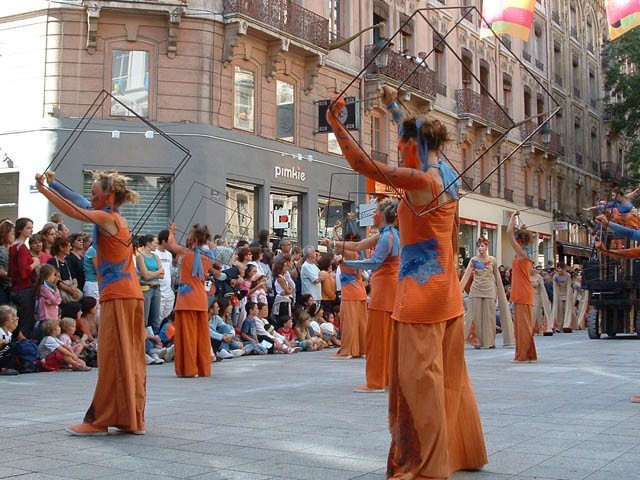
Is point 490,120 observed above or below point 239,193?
above

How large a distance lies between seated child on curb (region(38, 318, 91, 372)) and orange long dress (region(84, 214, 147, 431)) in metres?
5.65

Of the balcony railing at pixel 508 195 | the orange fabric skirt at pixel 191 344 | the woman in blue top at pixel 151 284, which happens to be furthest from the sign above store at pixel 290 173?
the balcony railing at pixel 508 195

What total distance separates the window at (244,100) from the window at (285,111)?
50.1 inches

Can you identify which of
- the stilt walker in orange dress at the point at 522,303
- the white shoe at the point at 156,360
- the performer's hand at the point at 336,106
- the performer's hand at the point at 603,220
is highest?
the performer's hand at the point at 336,106

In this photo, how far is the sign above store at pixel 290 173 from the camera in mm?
25906

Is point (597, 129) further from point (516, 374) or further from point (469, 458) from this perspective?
point (469, 458)

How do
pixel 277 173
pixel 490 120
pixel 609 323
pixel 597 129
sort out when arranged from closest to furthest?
pixel 609 323 → pixel 277 173 → pixel 490 120 → pixel 597 129

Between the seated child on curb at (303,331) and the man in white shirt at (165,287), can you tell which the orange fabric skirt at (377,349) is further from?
the seated child on curb at (303,331)

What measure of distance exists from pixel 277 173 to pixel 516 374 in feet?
51.3

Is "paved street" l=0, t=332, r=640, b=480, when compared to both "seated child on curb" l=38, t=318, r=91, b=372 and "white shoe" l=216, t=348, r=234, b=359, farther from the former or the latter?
"white shoe" l=216, t=348, r=234, b=359

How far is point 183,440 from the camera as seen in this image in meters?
6.23

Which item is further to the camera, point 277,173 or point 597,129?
point 597,129

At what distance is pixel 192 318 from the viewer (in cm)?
1112

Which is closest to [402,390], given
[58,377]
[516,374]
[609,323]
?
[516,374]
